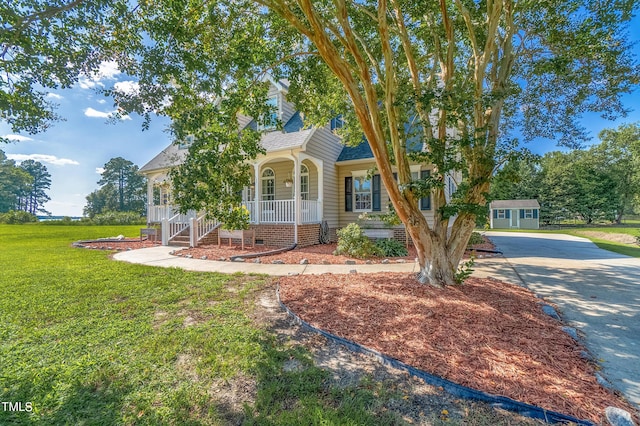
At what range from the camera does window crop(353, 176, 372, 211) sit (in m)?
11.8

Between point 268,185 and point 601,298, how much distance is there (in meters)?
11.6

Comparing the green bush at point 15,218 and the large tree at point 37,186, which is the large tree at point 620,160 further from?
the large tree at point 37,186

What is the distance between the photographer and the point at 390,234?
10.1 m

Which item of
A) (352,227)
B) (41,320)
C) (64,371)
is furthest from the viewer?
(352,227)

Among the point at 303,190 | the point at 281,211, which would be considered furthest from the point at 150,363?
the point at 303,190

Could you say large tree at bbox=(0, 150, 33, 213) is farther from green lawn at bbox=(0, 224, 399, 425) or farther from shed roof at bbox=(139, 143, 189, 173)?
green lawn at bbox=(0, 224, 399, 425)

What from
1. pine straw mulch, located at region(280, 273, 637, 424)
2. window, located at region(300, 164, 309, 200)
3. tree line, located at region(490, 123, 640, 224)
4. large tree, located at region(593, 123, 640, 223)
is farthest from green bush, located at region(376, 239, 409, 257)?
large tree, located at region(593, 123, 640, 223)

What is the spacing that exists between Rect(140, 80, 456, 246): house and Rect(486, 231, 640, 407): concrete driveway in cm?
431

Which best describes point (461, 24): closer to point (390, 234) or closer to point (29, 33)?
point (390, 234)

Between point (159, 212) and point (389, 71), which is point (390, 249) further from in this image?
point (159, 212)

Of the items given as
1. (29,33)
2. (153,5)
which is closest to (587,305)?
(153,5)

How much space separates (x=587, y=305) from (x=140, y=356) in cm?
603

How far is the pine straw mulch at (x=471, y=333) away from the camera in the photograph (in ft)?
7.24

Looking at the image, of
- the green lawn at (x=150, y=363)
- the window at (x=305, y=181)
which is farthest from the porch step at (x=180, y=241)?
the green lawn at (x=150, y=363)
